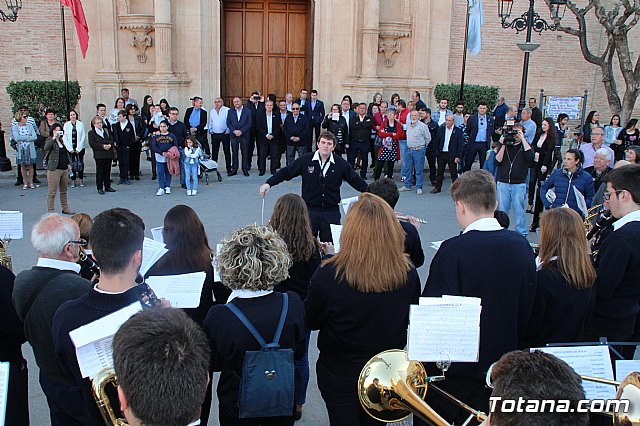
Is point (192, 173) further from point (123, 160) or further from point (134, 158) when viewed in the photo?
point (134, 158)

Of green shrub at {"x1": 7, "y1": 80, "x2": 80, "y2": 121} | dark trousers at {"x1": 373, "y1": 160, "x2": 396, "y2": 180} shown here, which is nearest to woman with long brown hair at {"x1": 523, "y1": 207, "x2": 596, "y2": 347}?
dark trousers at {"x1": 373, "y1": 160, "x2": 396, "y2": 180}

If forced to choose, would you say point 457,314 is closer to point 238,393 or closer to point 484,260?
point 484,260

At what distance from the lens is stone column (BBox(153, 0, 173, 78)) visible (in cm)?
1691

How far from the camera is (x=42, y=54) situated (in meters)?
18.0

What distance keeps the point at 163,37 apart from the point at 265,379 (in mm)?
15715

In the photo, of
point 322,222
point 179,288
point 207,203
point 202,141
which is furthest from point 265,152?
point 179,288

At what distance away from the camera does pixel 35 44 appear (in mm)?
17906

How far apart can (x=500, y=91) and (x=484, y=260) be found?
61.7ft

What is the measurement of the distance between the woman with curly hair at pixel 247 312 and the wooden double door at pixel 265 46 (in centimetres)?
1659

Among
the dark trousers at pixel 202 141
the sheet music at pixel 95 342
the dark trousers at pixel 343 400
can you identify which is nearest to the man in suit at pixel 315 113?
the dark trousers at pixel 202 141

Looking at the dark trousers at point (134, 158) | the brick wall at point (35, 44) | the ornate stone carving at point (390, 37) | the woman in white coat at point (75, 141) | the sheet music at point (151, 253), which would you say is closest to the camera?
the sheet music at point (151, 253)

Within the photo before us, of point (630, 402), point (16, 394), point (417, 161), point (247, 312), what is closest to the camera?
point (630, 402)

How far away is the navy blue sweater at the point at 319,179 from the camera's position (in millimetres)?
7812

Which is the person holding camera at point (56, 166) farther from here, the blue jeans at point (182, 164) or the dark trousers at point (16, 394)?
the dark trousers at point (16, 394)
